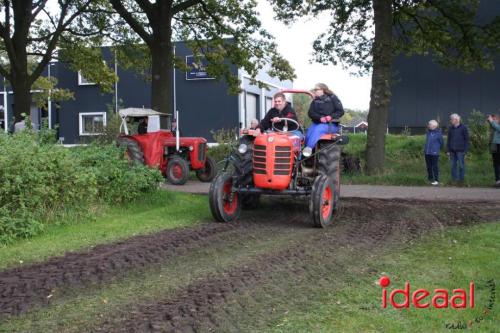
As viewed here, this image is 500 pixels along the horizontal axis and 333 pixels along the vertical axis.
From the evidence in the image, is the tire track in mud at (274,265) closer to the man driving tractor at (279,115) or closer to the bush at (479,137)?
the man driving tractor at (279,115)

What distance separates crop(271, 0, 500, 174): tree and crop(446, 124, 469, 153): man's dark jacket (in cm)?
207

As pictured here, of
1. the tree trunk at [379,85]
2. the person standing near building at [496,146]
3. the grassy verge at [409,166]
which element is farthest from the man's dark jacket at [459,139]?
the tree trunk at [379,85]

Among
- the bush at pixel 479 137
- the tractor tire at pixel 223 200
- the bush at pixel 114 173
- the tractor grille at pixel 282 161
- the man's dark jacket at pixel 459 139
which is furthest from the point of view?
the bush at pixel 479 137

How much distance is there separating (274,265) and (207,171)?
10.4 metres

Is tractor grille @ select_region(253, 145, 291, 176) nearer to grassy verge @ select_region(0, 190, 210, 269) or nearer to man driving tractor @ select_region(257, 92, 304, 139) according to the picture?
man driving tractor @ select_region(257, 92, 304, 139)

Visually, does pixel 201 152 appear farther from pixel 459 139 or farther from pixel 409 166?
pixel 459 139

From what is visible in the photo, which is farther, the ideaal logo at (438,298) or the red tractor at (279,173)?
the red tractor at (279,173)

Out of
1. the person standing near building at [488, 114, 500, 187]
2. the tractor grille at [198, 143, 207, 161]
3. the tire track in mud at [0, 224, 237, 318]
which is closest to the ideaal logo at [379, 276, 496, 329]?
the tire track in mud at [0, 224, 237, 318]

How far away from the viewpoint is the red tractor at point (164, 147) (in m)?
14.9

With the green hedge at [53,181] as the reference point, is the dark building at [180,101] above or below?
above

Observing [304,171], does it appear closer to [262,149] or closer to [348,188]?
[262,149]

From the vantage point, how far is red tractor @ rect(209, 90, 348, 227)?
27.0 ft

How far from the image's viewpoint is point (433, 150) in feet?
46.5

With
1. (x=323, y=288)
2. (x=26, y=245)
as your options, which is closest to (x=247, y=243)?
(x=323, y=288)
